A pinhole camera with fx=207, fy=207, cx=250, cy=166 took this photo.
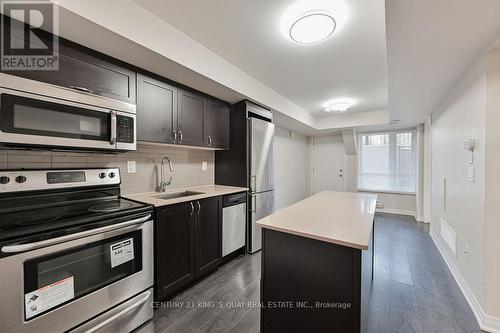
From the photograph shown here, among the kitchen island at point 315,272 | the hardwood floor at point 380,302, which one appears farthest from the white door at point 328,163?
the kitchen island at point 315,272

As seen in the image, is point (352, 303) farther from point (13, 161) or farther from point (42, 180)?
point (13, 161)

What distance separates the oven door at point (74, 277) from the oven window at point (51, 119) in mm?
708

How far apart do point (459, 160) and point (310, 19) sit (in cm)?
212

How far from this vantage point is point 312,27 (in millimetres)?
1675

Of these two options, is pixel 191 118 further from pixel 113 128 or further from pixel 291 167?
pixel 291 167

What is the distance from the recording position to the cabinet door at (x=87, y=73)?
1380 mm

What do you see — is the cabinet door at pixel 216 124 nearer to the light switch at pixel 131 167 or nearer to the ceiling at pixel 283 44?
the ceiling at pixel 283 44

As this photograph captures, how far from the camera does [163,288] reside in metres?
1.80

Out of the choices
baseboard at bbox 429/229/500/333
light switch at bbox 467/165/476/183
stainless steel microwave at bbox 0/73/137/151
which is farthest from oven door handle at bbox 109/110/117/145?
baseboard at bbox 429/229/500/333

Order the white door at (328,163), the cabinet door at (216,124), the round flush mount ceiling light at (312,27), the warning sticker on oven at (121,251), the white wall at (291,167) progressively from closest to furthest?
the warning sticker on oven at (121,251) → the round flush mount ceiling light at (312,27) → the cabinet door at (216,124) → the white wall at (291,167) → the white door at (328,163)

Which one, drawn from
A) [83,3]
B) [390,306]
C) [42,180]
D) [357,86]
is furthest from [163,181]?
[357,86]

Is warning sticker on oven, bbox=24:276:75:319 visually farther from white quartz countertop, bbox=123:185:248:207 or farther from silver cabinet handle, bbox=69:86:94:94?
silver cabinet handle, bbox=69:86:94:94

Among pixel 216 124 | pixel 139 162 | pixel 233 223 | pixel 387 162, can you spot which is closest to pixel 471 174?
pixel 233 223

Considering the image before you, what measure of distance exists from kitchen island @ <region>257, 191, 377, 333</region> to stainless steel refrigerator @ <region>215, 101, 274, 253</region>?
54.9 inches
